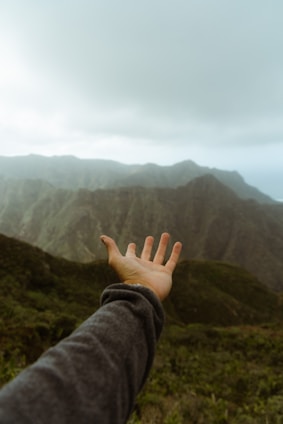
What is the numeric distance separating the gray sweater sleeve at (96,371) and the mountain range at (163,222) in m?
85.0

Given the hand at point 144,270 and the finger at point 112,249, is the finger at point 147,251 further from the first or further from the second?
the finger at point 112,249

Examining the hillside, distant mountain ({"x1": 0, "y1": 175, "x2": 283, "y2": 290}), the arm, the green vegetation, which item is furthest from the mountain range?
the arm

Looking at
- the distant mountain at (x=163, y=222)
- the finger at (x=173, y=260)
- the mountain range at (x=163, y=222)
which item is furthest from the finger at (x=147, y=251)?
the distant mountain at (x=163, y=222)

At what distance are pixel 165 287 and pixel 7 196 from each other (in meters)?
144

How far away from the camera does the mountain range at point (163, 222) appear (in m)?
91.1

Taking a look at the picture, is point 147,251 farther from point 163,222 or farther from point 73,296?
point 163,222

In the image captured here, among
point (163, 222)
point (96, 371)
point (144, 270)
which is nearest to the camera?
point (96, 371)

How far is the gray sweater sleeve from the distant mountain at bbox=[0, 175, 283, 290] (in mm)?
85462

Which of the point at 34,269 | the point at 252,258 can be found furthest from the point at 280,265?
the point at 34,269

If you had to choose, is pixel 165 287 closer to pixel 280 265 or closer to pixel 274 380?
pixel 274 380

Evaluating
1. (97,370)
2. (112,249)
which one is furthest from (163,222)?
(97,370)

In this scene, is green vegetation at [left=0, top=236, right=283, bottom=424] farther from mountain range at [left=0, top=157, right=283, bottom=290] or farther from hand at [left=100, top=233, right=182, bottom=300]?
Result: mountain range at [left=0, top=157, right=283, bottom=290]

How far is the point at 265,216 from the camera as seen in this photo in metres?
109

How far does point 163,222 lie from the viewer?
101688 mm
